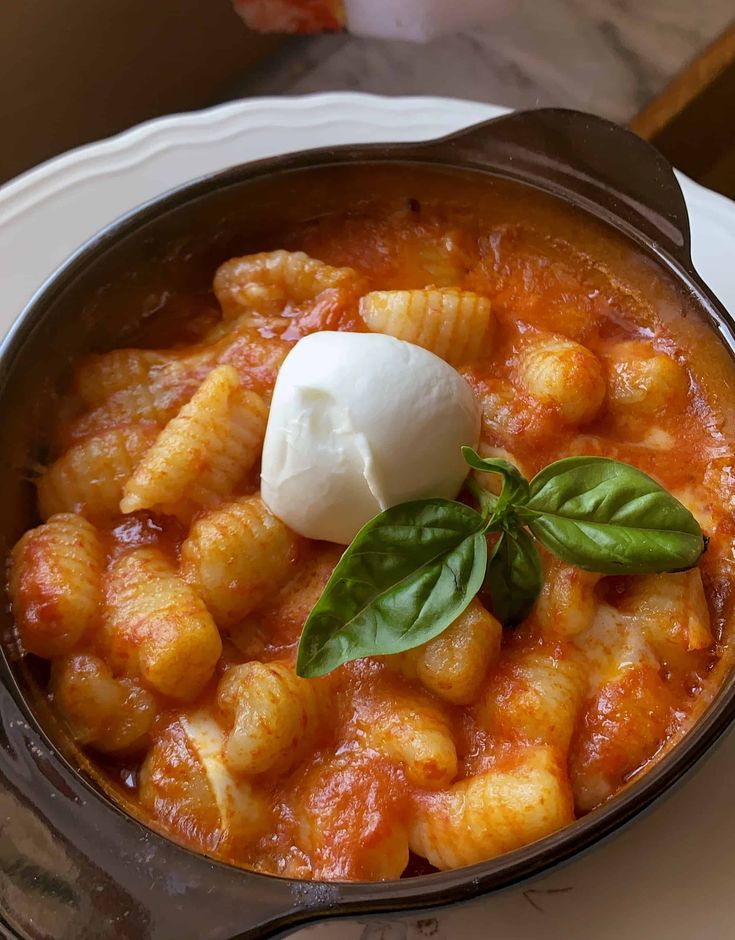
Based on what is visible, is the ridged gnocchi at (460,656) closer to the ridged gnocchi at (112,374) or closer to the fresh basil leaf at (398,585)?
the fresh basil leaf at (398,585)

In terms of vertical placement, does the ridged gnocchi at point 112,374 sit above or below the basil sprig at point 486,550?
below

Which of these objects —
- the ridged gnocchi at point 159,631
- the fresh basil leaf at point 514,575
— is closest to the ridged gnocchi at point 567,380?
the fresh basil leaf at point 514,575

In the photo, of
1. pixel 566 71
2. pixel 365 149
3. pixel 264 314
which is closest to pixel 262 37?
pixel 566 71

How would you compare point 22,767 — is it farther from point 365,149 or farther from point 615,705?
point 365,149

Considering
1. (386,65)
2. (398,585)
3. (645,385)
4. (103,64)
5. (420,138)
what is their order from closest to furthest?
(398,585)
(645,385)
(420,138)
(103,64)
(386,65)

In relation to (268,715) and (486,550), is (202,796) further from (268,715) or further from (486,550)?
(486,550)

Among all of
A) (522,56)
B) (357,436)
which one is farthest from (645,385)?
(522,56)
